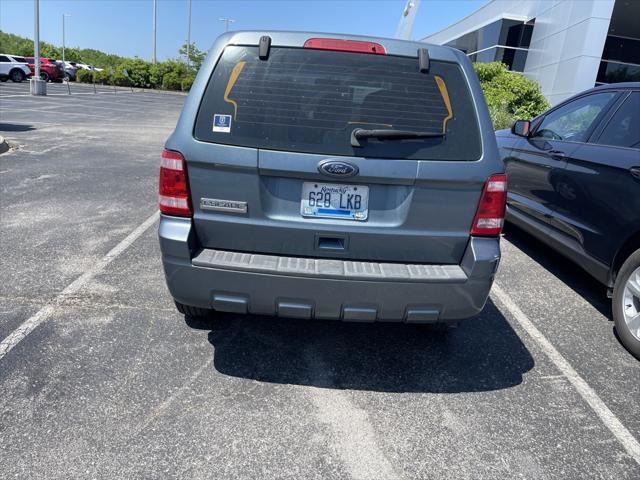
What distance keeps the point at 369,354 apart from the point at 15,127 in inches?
560

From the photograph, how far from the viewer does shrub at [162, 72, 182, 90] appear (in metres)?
52.2

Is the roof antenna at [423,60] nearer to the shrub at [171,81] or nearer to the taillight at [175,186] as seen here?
the taillight at [175,186]

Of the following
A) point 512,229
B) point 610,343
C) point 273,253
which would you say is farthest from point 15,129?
point 610,343

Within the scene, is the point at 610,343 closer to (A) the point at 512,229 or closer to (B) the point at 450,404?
(B) the point at 450,404

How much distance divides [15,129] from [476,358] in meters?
14.2

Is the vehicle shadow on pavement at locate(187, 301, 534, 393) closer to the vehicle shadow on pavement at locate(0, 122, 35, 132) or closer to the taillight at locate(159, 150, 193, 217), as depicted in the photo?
the taillight at locate(159, 150, 193, 217)

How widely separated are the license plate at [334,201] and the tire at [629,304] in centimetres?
220

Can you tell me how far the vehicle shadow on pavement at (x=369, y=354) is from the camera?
3.20 m

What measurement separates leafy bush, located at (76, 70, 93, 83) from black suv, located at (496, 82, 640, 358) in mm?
54292

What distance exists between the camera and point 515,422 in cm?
288

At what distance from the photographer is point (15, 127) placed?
560 inches

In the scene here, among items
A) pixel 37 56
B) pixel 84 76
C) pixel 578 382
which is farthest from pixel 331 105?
pixel 84 76

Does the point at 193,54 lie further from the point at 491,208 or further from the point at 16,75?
the point at 491,208

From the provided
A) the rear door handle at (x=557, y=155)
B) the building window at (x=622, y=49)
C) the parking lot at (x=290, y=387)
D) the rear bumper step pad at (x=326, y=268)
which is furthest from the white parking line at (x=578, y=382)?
the building window at (x=622, y=49)
